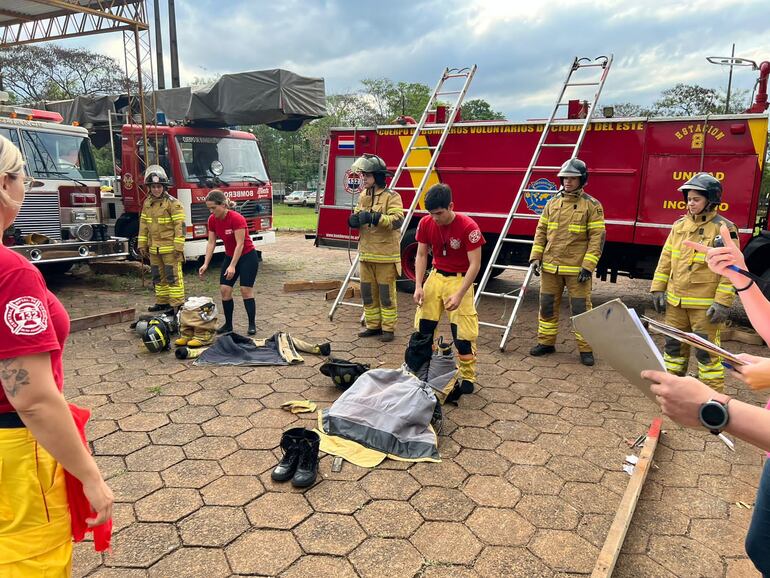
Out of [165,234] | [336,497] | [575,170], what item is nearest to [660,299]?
[575,170]

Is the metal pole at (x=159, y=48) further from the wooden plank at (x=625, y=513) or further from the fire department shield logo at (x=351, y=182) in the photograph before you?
the wooden plank at (x=625, y=513)

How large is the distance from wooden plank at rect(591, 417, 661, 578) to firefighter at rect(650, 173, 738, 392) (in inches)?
35.4

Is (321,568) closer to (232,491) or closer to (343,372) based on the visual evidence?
(232,491)

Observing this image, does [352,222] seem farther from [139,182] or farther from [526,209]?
[139,182]

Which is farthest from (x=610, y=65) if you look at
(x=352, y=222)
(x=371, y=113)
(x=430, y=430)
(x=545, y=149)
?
(x=371, y=113)

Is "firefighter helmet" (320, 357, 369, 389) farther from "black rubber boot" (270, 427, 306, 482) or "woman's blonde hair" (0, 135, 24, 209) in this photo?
"woman's blonde hair" (0, 135, 24, 209)

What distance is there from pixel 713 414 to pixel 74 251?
8.34m

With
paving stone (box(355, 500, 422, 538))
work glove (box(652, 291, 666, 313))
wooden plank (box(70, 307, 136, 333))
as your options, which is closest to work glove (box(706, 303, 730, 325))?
work glove (box(652, 291, 666, 313))

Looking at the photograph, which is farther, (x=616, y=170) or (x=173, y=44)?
(x=173, y=44)

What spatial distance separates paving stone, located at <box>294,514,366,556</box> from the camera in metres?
2.52

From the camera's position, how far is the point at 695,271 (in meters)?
4.04

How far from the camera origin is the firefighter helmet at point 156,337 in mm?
5211

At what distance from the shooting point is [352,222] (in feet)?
18.6

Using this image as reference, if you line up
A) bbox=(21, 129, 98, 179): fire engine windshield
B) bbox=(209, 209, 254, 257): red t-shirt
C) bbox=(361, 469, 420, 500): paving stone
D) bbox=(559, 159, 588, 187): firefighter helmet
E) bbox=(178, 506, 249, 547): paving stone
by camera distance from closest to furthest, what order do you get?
1. bbox=(178, 506, 249, 547): paving stone
2. bbox=(361, 469, 420, 500): paving stone
3. bbox=(559, 159, 588, 187): firefighter helmet
4. bbox=(209, 209, 254, 257): red t-shirt
5. bbox=(21, 129, 98, 179): fire engine windshield
